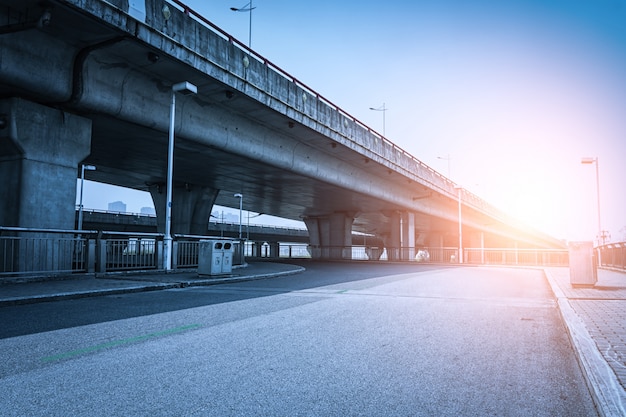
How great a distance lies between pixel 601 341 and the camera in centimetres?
554

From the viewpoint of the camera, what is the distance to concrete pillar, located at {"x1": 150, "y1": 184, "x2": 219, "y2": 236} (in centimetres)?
3056

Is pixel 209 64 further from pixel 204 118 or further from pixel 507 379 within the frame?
pixel 507 379

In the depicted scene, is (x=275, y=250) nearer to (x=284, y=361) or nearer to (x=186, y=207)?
(x=186, y=207)

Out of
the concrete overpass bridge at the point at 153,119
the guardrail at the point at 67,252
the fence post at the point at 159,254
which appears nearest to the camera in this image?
the guardrail at the point at 67,252

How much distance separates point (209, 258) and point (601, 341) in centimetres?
1155

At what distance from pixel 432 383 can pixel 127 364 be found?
302 centimetres

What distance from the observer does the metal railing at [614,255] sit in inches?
807

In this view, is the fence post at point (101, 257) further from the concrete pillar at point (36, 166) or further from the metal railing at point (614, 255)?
the metal railing at point (614, 255)

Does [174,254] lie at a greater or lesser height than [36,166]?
lesser

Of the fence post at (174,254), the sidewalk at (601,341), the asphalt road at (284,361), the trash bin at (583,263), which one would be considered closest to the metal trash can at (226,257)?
the fence post at (174,254)

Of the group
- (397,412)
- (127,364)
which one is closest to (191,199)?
(127,364)

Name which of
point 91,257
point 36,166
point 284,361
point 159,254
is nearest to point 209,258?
point 159,254

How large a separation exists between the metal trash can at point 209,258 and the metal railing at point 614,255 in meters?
17.7

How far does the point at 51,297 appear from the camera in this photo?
9.45m
